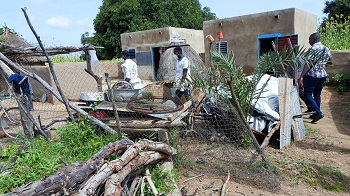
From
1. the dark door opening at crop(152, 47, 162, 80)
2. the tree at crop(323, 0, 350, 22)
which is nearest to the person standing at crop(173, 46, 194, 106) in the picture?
the dark door opening at crop(152, 47, 162, 80)

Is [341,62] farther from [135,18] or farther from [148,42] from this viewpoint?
[135,18]

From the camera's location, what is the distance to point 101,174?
95.8 inches

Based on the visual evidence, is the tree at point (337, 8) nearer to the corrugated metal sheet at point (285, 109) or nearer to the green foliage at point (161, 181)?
the corrugated metal sheet at point (285, 109)

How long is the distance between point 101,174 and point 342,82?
26.7 ft

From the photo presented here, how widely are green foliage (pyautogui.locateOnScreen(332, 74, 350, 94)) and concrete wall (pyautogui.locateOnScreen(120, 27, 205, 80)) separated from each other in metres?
7.40

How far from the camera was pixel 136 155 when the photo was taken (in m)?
2.97

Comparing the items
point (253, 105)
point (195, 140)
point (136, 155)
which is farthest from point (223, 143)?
point (136, 155)

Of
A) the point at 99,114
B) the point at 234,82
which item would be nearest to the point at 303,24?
the point at 234,82

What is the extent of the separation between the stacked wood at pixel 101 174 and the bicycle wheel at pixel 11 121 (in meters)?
4.17

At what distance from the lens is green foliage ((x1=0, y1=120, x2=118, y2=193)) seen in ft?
9.99

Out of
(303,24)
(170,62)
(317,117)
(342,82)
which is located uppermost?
(303,24)

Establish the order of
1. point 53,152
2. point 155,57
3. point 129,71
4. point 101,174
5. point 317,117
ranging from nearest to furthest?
1. point 101,174
2. point 53,152
3. point 317,117
4. point 129,71
5. point 155,57

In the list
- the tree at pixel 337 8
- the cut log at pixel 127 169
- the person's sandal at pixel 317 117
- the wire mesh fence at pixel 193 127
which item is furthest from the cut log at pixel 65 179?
the tree at pixel 337 8

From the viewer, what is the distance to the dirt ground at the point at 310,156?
11.0 ft
